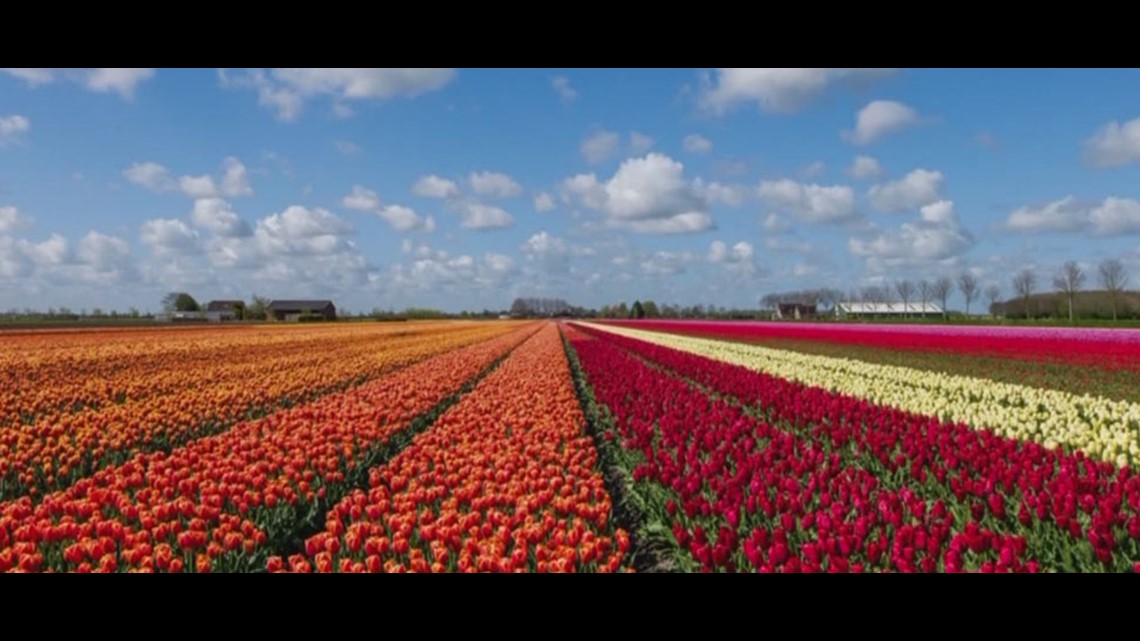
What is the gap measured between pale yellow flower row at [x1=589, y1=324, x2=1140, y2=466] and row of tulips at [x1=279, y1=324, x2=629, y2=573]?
4575 mm

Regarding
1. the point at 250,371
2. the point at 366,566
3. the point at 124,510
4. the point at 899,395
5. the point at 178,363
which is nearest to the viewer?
the point at 366,566

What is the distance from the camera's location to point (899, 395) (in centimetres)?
1109

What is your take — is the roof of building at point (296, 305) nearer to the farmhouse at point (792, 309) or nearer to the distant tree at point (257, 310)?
the distant tree at point (257, 310)

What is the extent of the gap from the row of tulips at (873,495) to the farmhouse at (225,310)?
56.2 m

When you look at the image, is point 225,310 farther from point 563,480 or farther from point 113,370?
point 563,480

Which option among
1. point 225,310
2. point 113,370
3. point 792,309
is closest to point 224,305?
point 225,310

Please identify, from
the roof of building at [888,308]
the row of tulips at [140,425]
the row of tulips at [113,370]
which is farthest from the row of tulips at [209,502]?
the roof of building at [888,308]

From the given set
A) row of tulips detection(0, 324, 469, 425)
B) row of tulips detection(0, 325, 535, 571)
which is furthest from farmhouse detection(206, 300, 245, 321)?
row of tulips detection(0, 325, 535, 571)

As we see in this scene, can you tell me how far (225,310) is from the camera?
2354 inches

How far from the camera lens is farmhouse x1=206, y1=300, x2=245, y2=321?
190ft

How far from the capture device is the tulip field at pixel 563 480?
4.27m
